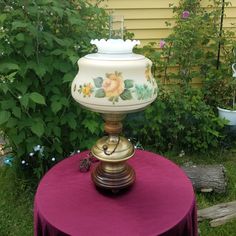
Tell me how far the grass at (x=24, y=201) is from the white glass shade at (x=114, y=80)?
1334 millimetres

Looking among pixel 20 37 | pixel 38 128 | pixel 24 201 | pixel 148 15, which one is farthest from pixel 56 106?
pixel 148 15

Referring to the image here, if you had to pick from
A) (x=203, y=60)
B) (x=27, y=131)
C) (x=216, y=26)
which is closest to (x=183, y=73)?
(x=203, y=60)

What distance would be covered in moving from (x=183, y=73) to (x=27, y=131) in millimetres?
1777

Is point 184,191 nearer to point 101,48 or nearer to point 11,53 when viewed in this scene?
point 101,48

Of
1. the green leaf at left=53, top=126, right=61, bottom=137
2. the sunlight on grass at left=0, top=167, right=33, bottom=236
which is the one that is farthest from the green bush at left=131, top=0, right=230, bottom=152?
the sunlight on grass at left=0, top=167, right=33, bottom=236

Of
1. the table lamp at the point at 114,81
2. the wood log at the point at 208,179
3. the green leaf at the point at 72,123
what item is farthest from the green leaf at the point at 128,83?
the wood log at the point at 208,179

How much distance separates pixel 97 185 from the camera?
1.35 m

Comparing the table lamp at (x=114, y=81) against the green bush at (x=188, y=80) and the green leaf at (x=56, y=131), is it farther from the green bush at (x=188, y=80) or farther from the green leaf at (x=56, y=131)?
the green bush at (x=188, y=80)

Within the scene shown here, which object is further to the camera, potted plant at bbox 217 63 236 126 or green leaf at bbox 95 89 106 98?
potted plant at bbox 217 63 236 126

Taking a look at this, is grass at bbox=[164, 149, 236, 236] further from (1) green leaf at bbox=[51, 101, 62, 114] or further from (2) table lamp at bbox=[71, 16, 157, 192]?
(2) table lamp at bbox=[71, 16, 157, 192]

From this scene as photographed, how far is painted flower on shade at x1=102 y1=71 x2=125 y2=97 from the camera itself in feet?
3.57

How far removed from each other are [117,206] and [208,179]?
140cm

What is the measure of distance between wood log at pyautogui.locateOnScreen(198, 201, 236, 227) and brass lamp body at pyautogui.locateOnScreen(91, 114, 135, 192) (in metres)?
1.04

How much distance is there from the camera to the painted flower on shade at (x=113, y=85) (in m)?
1.09
